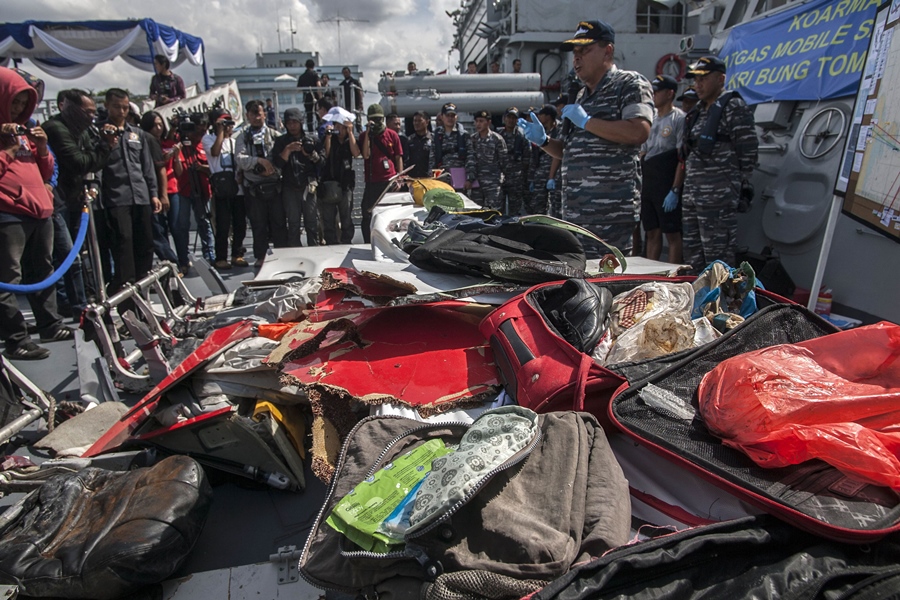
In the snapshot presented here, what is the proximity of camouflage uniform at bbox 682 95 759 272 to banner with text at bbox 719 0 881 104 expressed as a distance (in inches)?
28.3

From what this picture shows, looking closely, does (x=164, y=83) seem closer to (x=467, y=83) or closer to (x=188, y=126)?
(x=188, y=126)

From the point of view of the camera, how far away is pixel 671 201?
467cm

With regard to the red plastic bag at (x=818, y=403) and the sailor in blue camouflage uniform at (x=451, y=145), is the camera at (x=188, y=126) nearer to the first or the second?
the sailor in blue camouflage uniform at (x=451, y=145)

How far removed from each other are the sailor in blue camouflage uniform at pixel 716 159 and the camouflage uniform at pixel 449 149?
352cm

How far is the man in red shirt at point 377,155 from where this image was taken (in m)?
6.37

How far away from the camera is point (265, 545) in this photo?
70.8 inches

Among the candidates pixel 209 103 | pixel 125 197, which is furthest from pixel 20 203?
pixel 209 103

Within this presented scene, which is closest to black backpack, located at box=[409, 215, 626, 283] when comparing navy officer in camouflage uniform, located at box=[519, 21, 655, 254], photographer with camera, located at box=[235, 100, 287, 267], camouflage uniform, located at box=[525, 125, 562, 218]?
navy officer in camouflage uniform, located at box=[519, 21, 655, 254]

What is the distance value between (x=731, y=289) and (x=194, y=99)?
8485mm

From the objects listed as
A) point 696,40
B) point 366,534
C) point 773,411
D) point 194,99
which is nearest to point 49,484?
point 366,534

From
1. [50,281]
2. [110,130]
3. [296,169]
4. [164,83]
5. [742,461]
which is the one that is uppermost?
[164,83]

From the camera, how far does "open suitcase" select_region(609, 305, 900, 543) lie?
93cm

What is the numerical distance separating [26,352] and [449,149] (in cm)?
536

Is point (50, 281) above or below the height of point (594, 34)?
Result: below
